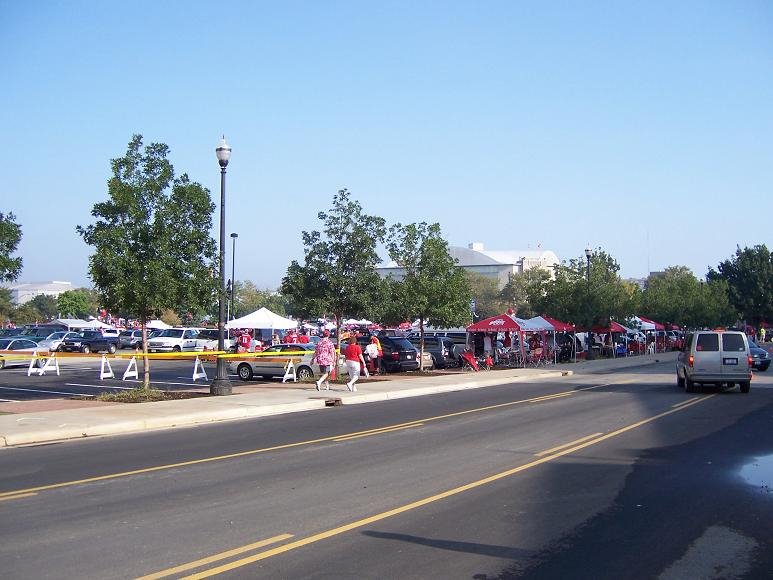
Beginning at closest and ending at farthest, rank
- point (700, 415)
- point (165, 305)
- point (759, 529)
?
point (759, 529), point (700, 415), point (165, 305)

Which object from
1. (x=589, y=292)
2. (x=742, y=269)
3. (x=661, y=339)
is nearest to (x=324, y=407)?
(x=589, y=292)

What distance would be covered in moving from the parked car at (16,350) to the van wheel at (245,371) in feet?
31.9

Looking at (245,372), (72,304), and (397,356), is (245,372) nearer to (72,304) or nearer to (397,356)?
(397,356)

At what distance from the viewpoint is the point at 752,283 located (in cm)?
10794

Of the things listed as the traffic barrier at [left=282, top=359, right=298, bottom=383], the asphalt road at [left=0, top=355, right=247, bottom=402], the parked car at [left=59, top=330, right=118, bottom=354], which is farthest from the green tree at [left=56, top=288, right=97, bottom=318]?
the traffic barrier at [left=282, top=359, right=298, bottom=383]

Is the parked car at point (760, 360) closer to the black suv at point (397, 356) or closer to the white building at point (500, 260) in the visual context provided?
the black suv at point (397, 356)

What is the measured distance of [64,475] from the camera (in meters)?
11.0

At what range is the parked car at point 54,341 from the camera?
164 feet

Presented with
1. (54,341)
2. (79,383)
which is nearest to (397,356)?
(79,383)

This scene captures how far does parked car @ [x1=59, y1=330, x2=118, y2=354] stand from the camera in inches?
2121

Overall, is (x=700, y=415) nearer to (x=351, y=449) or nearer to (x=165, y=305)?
(x=351, y=449)

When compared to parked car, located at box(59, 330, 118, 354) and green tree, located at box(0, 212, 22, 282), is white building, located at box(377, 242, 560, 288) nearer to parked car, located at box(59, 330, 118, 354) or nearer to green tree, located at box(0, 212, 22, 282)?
parked car, located at box(59, 330, 118, 354)

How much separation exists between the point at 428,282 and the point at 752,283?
294 feet

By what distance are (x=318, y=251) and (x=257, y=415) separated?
10.6m
